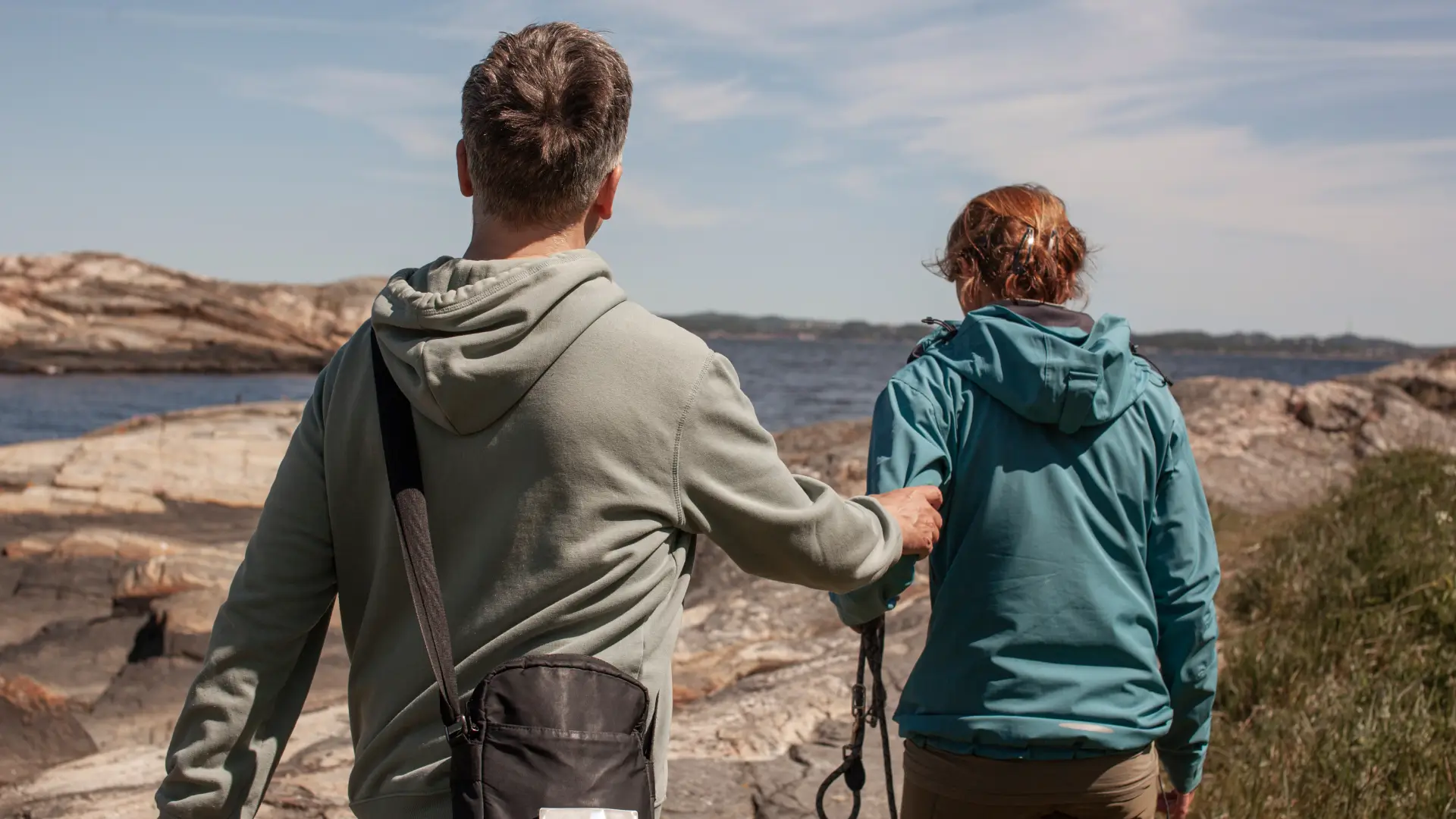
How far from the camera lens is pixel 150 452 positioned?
1139 cm

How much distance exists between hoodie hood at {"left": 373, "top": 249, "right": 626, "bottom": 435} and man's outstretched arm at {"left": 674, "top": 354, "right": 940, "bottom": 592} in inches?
8.7

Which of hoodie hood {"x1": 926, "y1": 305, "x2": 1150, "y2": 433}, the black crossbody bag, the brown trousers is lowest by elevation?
the brown trousers

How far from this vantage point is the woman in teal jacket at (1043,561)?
225 centimetres

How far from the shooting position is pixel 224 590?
25.7 ft

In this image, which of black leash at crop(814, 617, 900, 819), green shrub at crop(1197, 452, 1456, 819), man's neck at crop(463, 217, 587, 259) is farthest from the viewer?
green shrub at crop(1197, 452, 1456, 819)

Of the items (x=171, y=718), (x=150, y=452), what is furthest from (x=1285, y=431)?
(x=150, y=452)

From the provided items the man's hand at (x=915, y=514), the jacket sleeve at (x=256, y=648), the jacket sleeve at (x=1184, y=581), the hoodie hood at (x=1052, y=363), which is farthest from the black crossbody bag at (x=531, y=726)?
the jacket sleeve at (x=1184, y=581)

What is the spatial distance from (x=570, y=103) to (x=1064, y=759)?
1.50 metres

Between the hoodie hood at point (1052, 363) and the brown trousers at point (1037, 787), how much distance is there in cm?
65

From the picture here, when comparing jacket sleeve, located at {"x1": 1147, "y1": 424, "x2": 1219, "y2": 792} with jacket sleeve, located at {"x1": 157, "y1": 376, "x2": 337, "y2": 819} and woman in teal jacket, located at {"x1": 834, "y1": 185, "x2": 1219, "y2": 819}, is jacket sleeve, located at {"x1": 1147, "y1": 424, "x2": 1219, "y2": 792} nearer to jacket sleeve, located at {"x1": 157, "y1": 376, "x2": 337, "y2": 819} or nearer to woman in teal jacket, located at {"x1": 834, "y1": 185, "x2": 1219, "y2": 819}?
woman in teal jacket, located at {"x1": 834, "y1": 185, "x2": 1219, "y2": 819}

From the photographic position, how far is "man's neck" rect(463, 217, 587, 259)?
1813 millimetres

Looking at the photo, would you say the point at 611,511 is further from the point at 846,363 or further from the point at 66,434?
the point at 846,363

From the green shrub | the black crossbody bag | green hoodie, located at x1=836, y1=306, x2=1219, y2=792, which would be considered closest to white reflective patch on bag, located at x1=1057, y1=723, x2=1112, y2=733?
green hoodie, located at x1=836, y1=306, x2=1219, y2=792

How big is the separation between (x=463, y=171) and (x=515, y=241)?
18 cm
